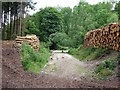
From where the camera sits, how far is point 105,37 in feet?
16.4

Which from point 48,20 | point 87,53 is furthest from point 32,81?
point 87,53

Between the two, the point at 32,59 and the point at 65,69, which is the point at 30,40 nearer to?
the point at 32,59

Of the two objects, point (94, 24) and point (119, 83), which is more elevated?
point (94, 24)

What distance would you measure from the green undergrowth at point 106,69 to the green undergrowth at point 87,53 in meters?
0.89

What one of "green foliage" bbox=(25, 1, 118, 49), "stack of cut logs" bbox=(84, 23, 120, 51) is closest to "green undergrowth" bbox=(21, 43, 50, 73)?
"green foliage" bbox=(25, 1, 118, 49)

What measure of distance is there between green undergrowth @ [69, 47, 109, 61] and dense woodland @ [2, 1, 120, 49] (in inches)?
6.6

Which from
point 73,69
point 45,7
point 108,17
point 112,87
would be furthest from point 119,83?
point 108,17

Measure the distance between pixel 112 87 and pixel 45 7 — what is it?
219 centimetres

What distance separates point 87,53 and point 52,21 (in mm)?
1134

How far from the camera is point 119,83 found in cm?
306

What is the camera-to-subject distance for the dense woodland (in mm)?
4750

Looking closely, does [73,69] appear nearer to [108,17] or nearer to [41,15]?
[41,15]

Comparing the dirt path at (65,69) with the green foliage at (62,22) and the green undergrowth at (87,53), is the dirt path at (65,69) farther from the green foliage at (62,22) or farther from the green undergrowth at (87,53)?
the green undergrowth at (87,53)

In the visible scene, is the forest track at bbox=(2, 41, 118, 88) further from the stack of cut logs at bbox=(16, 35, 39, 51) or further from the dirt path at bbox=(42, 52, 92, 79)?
the stack of cut logs at bbox=(16, 35, 39, 51)
